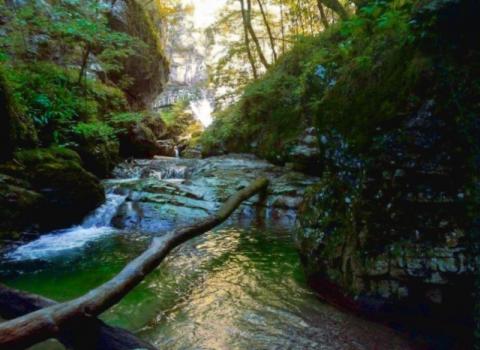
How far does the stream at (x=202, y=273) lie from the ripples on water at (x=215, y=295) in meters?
0.01

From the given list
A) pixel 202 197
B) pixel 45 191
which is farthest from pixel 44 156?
pixel 202 197

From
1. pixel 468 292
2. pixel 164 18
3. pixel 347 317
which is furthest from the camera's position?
pixel 164 18

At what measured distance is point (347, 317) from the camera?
3.46m

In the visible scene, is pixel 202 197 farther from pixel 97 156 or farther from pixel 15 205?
pixel 15 205

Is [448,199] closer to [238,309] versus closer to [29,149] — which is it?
[238,309]

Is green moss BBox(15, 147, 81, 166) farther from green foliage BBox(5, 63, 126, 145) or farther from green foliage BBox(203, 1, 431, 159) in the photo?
green foliage BBox(203, 1, 431, 159)

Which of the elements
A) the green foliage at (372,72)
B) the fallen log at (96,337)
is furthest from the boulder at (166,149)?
the fallen log at (96,337)

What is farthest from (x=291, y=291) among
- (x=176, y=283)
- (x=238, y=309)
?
(x=176, y=283)

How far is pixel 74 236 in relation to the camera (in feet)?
23.3

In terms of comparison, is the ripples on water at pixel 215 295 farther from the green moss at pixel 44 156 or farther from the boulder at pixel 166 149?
the boulder at pixel 166 149

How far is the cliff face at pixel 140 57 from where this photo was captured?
17.8m

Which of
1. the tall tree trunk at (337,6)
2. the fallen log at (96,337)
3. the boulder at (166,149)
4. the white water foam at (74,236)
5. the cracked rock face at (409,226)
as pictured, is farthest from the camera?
the boulder at (166,149)

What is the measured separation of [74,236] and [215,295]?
4.23 m

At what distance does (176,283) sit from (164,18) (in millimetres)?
22209
